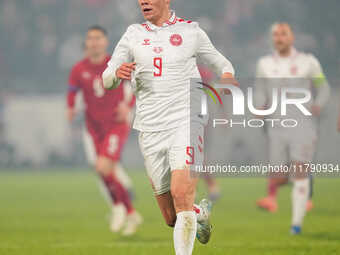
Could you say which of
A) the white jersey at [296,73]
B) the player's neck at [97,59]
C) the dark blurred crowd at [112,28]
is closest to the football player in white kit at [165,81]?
the white jersey at [296,73]

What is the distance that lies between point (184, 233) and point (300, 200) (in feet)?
10.7

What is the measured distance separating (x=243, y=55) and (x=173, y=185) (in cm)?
1929

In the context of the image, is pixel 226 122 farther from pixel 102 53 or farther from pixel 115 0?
pixel 115 0

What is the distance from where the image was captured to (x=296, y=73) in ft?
27.0

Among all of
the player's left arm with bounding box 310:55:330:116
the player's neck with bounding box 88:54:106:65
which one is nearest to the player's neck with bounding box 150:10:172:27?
the player's left arm with bounding box 310:55:330:116

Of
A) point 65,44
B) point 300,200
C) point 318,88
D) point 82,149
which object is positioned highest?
point 318,88

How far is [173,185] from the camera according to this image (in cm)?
505

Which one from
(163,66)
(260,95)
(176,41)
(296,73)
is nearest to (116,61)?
(163,66)

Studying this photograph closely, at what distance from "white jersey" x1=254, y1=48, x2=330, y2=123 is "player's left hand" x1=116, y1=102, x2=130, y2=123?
5.77ft

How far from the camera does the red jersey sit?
923 cm

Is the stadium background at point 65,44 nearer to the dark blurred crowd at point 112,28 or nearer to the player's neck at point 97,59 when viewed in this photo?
the dark blurred crowd at point 112,28

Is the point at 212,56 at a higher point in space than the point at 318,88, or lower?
higher

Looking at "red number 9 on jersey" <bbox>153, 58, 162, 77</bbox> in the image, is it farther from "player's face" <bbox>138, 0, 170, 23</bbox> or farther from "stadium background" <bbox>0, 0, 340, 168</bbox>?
"stadium background" <bbox>0, 0, 340, 168</bbox>

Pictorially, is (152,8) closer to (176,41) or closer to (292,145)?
(176,41)
